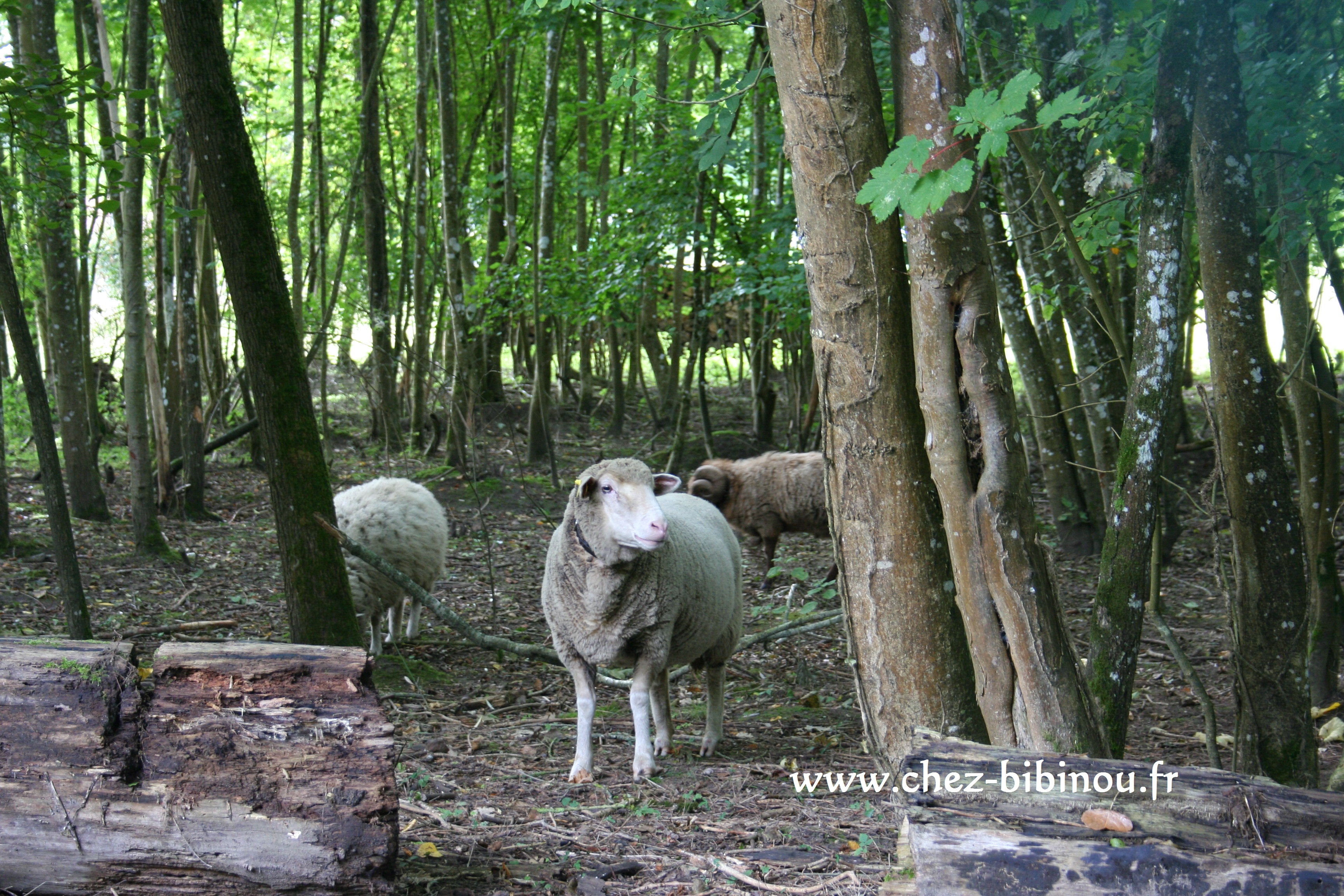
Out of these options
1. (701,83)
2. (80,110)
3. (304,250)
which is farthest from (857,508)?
(304,250)

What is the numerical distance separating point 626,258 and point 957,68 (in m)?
8.86

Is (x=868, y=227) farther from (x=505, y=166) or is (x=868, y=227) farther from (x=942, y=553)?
(x=505, y=166)

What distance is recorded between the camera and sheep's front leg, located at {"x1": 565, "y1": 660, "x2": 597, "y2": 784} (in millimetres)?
4500

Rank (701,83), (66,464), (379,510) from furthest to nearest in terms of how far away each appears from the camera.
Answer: (701,83) < (66,464) < (379,510)

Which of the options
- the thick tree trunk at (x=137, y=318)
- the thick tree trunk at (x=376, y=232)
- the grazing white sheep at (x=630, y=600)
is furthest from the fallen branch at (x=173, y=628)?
the thick tree trunk at (x=376, y=232)

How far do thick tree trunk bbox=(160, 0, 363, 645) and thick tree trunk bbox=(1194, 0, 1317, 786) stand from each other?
14.5 ft

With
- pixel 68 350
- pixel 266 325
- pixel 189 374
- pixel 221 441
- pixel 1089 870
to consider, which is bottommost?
pixel 1089 870

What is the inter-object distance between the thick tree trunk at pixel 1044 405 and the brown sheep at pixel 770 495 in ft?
7.94

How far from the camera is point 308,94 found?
19.5 metres

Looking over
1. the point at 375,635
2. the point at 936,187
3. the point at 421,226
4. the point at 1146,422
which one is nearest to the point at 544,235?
the point at 421,226

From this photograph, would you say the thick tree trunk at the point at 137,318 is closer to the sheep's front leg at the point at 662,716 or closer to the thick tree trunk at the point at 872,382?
the sheep's front leg at the point at 662,716

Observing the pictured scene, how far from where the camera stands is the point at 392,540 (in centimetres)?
727

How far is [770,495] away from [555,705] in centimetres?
531

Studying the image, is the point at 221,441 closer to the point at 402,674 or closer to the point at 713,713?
the point at 402,674
